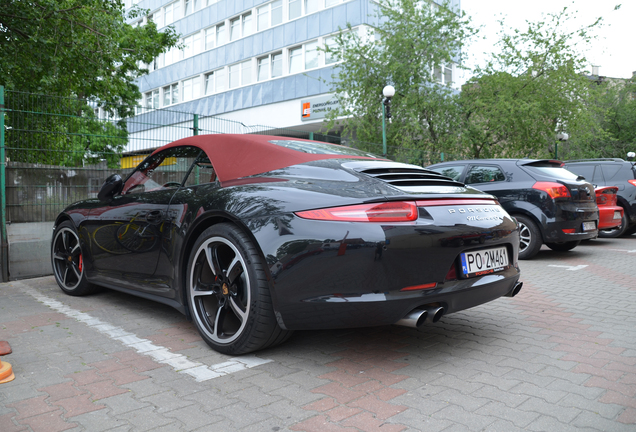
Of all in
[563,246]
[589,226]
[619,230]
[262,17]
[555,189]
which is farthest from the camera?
[262,17]

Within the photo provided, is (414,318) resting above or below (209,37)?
below

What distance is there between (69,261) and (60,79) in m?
8.05

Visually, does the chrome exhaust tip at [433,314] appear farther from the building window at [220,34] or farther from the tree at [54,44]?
the building window at [220,34]

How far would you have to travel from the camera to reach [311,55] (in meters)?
23.8

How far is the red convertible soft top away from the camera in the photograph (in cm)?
335

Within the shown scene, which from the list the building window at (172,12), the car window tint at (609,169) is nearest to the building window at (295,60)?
the building window at (172,12)

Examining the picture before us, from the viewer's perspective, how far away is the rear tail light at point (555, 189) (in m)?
7.23

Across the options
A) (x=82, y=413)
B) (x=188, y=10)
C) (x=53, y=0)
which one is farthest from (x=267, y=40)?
(x=82, y=413)

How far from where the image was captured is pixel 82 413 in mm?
2322

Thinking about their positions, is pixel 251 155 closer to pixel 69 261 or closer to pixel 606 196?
pixel 69 261

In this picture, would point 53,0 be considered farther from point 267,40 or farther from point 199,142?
point 267,40

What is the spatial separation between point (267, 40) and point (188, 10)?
8783mm

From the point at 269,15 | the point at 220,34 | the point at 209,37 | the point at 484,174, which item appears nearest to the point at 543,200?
the point at 484,174

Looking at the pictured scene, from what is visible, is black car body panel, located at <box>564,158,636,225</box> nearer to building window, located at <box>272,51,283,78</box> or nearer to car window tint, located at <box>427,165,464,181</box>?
car window tint, located at <box>427,165,464,181</box>
